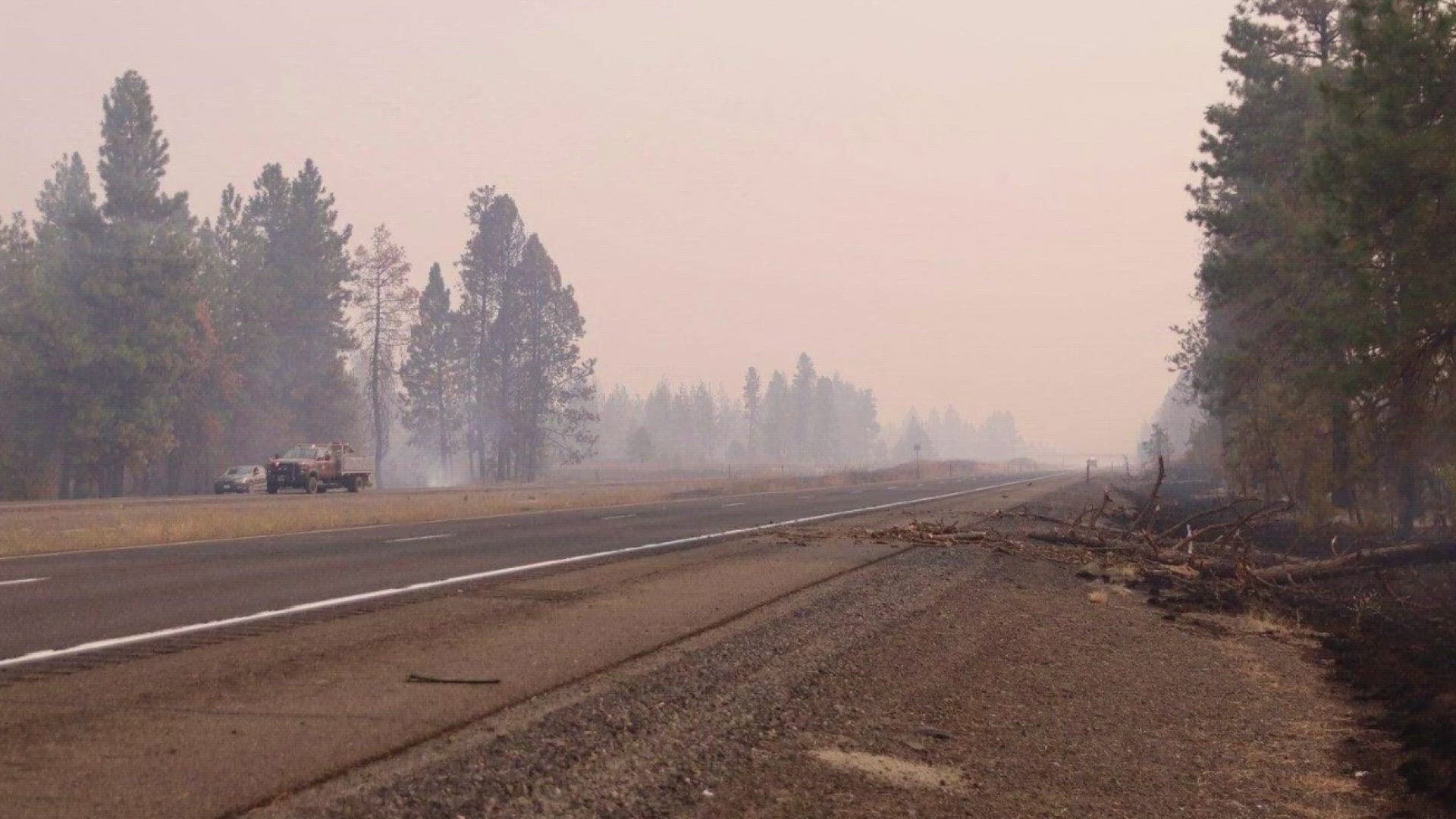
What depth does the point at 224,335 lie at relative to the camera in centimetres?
6931

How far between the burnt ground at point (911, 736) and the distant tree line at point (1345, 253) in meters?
8.64

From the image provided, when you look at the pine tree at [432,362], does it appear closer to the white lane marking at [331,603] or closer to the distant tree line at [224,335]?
the distant tree line at [224,335]

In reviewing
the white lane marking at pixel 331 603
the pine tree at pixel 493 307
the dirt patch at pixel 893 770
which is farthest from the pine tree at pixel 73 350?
the dirt patch at pixel 893 770

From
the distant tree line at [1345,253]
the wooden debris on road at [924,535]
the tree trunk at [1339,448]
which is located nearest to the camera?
the distant tree line at [1345,253]

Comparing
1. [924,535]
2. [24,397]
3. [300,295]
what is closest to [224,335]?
[300,295]

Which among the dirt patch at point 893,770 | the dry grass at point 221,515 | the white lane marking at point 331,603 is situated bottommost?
the dirt patch at point 893,770

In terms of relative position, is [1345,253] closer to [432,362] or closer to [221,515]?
[221,515]

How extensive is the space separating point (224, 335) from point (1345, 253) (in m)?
64.9

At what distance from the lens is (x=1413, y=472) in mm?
27984

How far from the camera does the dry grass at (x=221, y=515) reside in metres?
20.5

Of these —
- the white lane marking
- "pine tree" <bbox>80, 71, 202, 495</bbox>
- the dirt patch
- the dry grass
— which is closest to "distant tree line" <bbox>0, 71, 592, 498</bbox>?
"pine tree" <bbox>80, 71, 202, 495</bbox>

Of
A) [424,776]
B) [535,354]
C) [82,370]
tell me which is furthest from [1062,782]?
[535,354]

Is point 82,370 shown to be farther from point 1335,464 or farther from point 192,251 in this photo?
point 1335,464

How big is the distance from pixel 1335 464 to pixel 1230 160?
40.6ft
